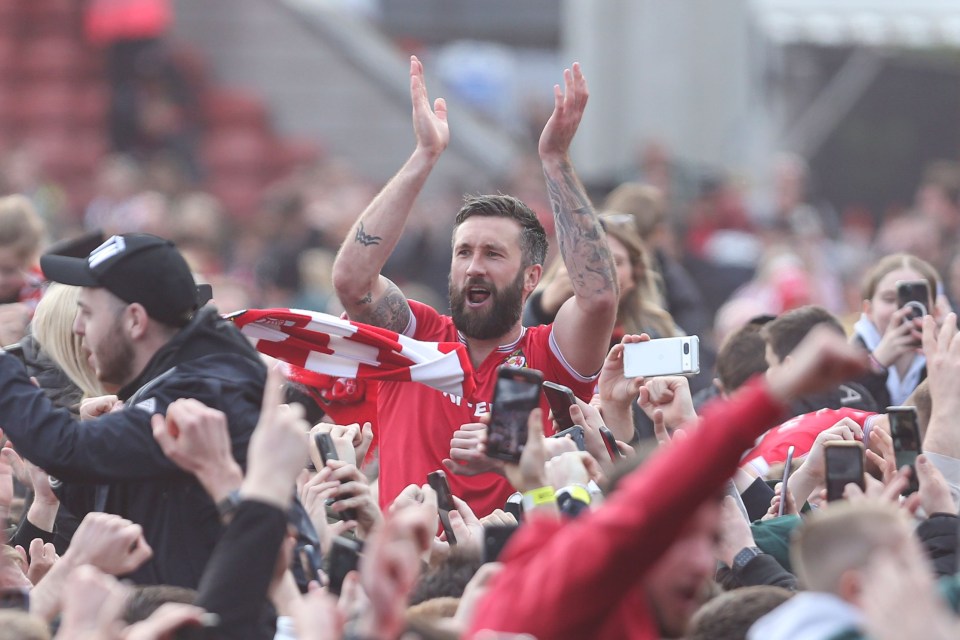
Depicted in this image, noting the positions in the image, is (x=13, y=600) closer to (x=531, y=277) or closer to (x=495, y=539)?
(x=495, y=539)

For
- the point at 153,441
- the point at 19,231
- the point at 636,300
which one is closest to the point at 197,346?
the point at 153,441

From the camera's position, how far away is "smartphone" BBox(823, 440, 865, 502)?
15.0 feet

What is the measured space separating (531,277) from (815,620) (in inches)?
116

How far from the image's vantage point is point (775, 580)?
15.1 ft

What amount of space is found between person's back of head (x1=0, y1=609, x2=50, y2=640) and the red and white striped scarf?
A: 2021 millimetres

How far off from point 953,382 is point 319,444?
201 cm

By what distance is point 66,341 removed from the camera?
19.0 feet

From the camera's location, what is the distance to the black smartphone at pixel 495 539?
4195 millimetres

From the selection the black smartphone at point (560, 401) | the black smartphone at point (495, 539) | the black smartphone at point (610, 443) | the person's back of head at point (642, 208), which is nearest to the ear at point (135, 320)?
the black smartphone at point (495, 539)

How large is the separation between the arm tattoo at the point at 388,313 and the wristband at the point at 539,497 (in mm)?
1898

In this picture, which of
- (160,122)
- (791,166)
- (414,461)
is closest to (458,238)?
(414,461)

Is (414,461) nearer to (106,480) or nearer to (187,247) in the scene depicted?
(106,480)

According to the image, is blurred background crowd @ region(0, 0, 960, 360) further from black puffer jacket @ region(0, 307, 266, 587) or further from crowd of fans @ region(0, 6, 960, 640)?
black puffer jacket @ region(0, 307, 266, 587)

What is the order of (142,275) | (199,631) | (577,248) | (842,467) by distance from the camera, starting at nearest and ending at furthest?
(199,631)
(842,467)
(142,275)
(577,248)
